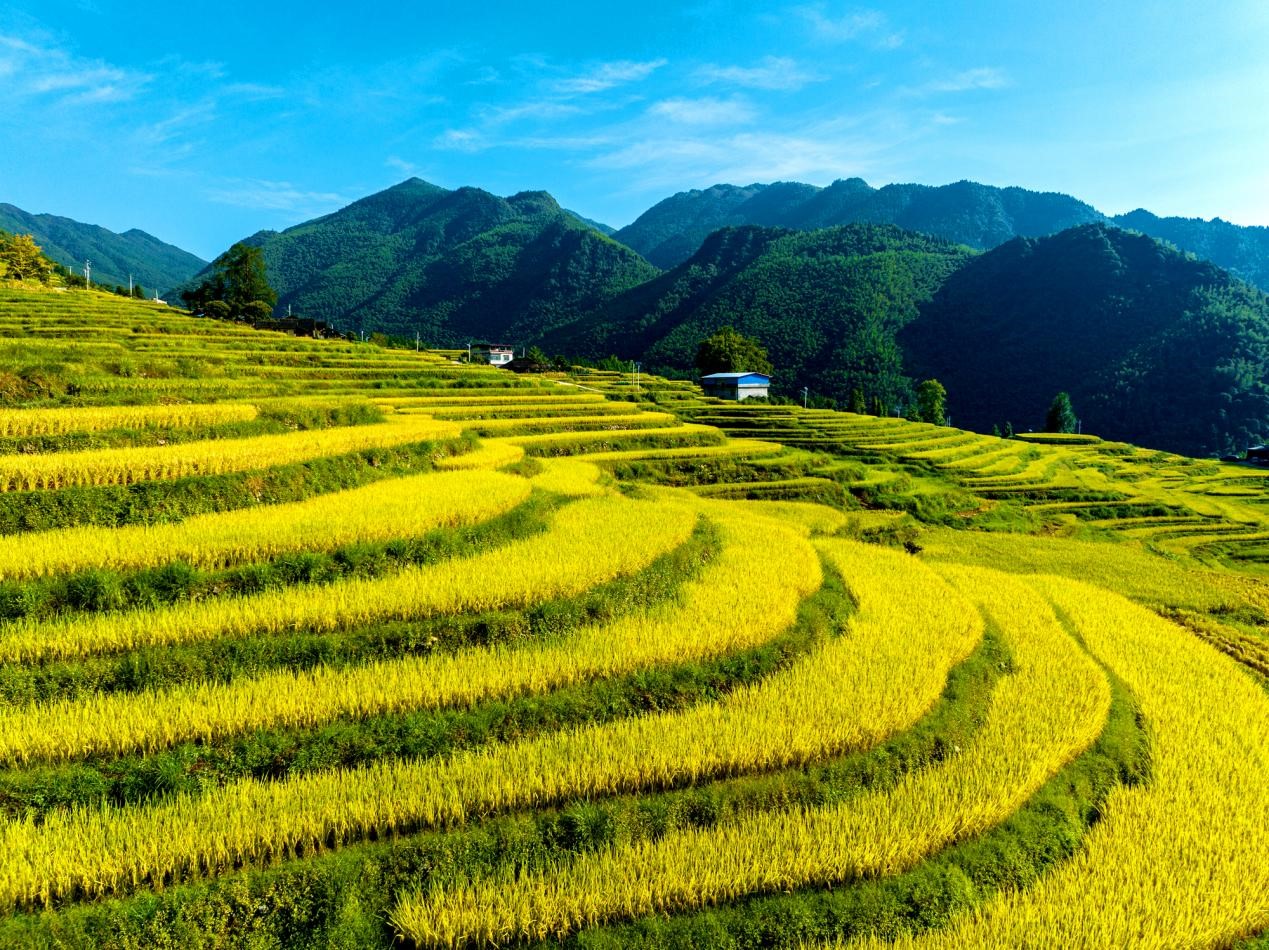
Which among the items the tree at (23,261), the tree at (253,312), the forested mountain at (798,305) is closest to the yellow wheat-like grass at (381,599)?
the tree at (253,312)

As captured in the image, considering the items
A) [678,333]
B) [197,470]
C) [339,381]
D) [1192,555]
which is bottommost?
[1192,555]

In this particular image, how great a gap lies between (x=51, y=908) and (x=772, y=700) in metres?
5.94

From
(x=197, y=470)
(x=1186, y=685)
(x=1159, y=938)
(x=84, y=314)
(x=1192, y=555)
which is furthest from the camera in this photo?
(x=84, y=314)

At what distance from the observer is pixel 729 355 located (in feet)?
224

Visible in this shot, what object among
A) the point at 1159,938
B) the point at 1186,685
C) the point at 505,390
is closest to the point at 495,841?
the point at 1159,938

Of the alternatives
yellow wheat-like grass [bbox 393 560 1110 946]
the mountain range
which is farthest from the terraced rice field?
the mountain range

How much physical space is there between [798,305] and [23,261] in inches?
3648

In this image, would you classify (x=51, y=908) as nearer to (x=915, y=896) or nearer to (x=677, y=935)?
(x=677, y=935)

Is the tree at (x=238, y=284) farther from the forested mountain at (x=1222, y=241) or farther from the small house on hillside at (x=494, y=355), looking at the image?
the forested mountain at (x=1222, y=241)

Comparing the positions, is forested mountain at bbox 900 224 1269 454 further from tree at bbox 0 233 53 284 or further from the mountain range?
tree at bbox 0 233 53 284

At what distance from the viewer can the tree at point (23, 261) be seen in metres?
44.3

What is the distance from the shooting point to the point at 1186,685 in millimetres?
7836

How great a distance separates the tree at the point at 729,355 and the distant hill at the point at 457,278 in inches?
2726

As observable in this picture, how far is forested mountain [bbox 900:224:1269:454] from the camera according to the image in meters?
64.8
